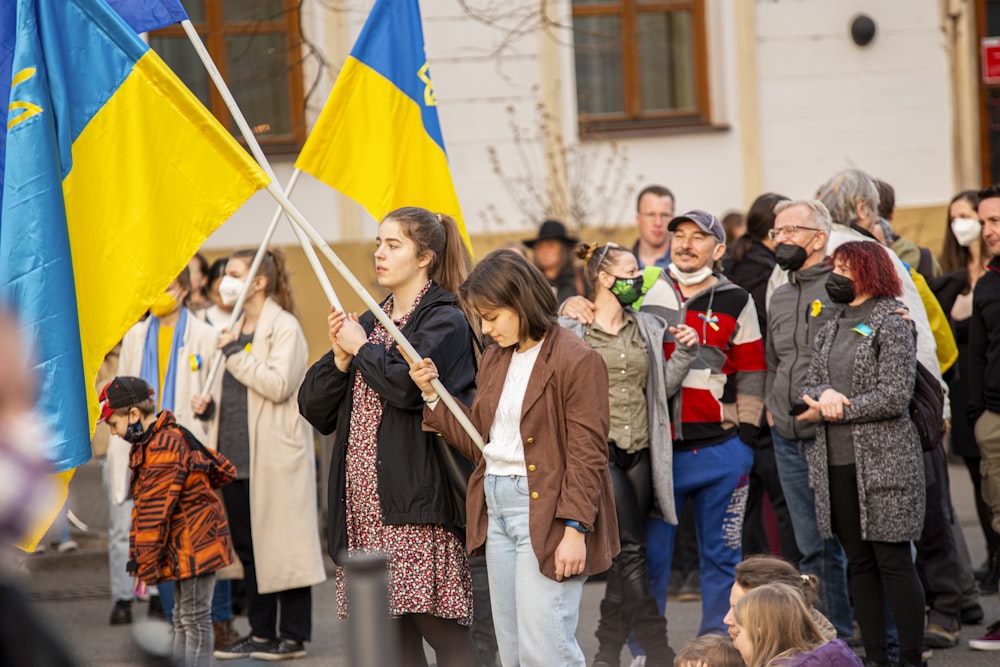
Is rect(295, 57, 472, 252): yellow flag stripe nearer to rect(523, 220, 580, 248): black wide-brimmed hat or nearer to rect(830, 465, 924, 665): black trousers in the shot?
rect(830, 465, 924, 665): black trousers

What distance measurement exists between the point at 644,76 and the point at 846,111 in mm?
1839

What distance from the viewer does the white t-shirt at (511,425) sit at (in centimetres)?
504

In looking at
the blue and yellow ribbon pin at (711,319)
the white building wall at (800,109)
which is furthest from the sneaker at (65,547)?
the blue and yellow ribbon pin at (711,319)

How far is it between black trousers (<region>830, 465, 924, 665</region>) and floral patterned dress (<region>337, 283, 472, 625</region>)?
5.84 feet

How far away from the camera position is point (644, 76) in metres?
13.3

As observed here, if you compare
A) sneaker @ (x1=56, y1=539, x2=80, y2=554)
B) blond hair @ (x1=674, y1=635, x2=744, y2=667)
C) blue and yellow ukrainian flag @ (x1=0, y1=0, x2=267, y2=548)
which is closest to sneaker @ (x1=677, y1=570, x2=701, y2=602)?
blond hair @ (x1=674, y1=635, x2=744, y2=667)

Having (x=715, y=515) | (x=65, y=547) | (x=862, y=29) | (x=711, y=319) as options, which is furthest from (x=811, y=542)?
(x=862, y=29)

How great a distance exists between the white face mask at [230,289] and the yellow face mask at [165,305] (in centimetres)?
30

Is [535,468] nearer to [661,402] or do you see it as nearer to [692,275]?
[661,402]

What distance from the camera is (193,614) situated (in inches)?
260

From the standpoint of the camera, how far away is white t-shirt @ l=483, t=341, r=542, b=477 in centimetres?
504

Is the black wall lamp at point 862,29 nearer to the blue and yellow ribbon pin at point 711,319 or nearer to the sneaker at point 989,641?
the blue and yellow ribbon pin at point 711,319

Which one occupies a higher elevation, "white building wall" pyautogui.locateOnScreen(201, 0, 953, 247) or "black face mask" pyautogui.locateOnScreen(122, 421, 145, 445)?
"white building wall" pyautogui.locateOnScreen(201, 0, 953, 247)

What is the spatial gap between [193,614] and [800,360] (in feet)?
9.73
